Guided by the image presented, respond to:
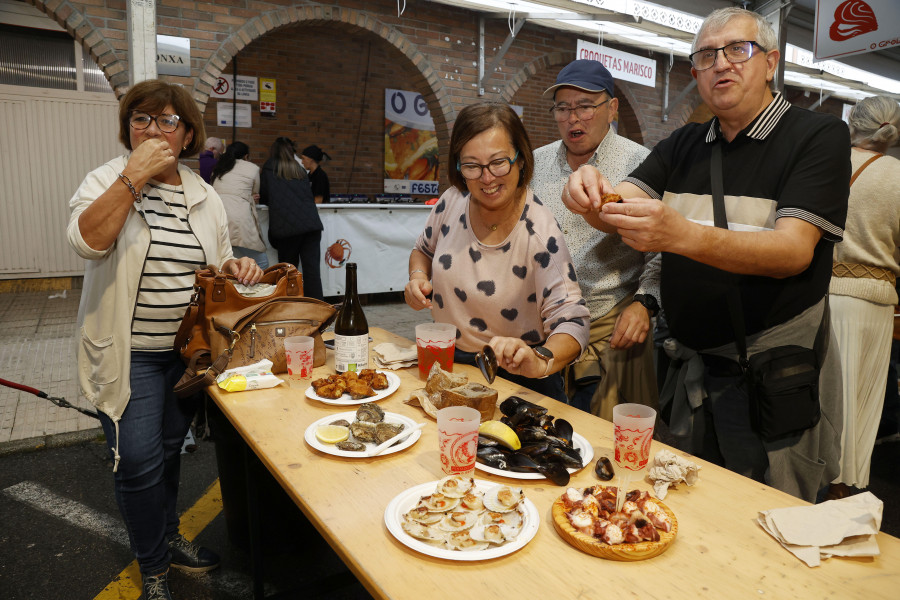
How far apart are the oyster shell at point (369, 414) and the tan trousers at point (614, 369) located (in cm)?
113

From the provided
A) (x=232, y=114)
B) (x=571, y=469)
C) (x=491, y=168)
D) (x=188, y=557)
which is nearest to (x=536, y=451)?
(x=571, y=469)

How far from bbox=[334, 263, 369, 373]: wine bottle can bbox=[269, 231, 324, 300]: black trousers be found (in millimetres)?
4418

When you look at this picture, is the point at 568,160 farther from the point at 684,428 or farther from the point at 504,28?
the point at 504,28

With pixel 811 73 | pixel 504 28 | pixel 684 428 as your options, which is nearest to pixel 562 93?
pixel 684 428

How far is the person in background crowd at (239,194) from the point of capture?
6086mm

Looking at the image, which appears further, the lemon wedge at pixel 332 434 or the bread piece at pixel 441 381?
the bread piece at pixel 441 381

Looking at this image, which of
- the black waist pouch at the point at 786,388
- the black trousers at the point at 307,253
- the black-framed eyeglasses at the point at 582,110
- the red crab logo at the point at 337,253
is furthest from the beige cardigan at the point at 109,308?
the red crab logo at the point at 337,253

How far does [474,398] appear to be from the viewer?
1705mm

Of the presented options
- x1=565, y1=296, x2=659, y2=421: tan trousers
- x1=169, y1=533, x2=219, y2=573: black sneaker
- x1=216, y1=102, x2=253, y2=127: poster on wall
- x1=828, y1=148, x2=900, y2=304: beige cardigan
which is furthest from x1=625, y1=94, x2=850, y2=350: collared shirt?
x1=216, y1=102, x2=253, y2=127: poster on wall

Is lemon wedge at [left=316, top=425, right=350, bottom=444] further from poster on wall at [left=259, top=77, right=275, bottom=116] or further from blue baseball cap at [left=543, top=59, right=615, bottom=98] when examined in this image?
poster on wall at [left=259, top=77, right=275, bottom=116]

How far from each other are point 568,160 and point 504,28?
6709 mm

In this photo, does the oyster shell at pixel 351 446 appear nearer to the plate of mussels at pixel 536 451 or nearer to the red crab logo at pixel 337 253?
the plate of mussels at pixel 536 451

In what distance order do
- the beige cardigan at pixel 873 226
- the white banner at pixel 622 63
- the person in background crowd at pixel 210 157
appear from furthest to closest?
the white banner at pixel 622 63 < the person in background crowd at pixel 210 157 < the beige cardigan at pixel 873 226

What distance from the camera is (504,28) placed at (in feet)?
28.1
